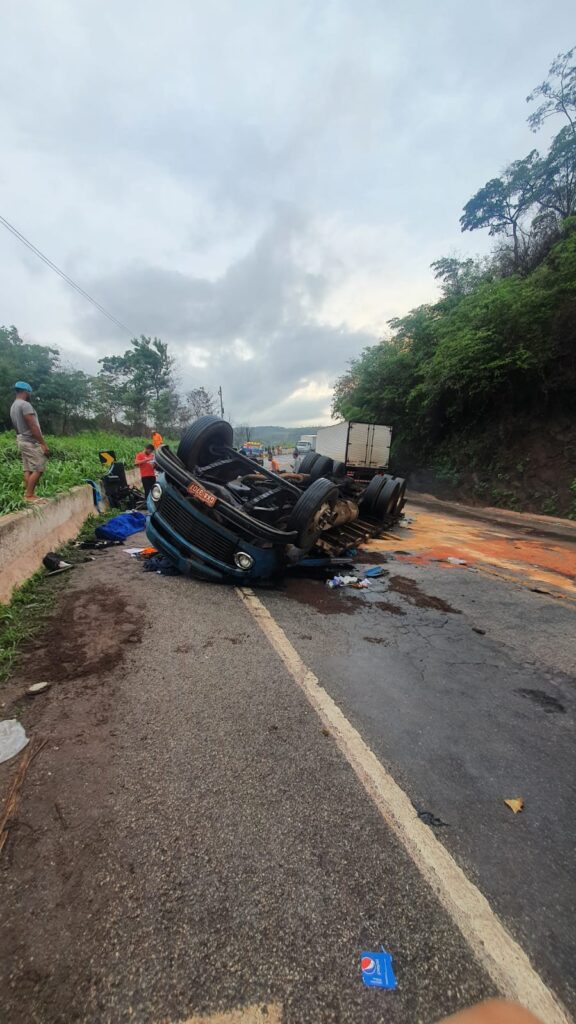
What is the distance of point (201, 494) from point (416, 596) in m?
2.80

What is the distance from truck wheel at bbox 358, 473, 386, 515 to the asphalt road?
4.61 meters

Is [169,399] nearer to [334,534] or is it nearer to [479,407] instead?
[479,407]

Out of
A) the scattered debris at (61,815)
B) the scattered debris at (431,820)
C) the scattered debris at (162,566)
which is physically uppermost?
the scattered debris at (162,566)

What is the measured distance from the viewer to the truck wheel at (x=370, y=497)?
25.9ft

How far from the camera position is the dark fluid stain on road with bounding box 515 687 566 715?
2562 mm

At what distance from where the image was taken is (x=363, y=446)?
14773 mm

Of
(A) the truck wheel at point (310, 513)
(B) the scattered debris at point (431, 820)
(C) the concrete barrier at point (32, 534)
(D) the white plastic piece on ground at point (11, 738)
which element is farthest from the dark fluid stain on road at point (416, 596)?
(C) the concrete barrier at point (32, 534)

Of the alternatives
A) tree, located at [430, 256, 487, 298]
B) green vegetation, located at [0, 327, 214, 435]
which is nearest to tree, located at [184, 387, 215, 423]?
Answer: green vegetation, located at [0, 327, 214, 435]

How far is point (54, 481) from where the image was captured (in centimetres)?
683

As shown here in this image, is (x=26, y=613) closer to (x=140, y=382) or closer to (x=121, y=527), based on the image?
(x=121, y=527)

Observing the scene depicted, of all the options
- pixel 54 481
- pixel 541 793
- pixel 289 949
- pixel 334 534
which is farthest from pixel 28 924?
pixel 54 481

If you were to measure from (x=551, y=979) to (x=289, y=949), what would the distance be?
0.84 m

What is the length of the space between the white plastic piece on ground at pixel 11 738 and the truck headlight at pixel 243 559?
8.03 ft

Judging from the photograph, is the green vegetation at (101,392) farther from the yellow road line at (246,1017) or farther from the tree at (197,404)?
the yellow road line at (246,1017)
